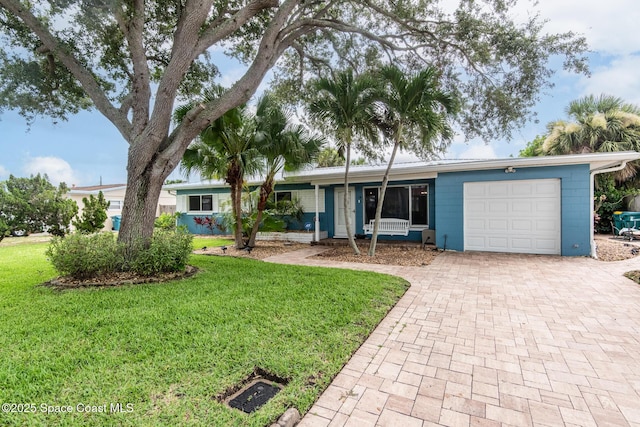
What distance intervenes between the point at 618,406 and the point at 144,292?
233 inches

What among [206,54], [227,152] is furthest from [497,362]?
[206,54]

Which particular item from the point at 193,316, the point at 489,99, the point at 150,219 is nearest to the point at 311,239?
the point at 150,219

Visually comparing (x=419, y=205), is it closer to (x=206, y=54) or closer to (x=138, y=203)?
(x=206, y=54)

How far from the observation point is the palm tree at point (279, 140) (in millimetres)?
9094

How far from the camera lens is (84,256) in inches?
223

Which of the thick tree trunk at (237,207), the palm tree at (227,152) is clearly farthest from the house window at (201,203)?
the palm tree at (227,152)

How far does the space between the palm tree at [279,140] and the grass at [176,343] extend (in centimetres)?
456

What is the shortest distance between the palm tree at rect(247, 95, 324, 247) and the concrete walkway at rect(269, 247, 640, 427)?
5472 mm

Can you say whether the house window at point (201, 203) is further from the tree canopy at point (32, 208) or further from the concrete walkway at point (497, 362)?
the concrete walkway at point (497, 362)

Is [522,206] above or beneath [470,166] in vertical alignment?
beneath

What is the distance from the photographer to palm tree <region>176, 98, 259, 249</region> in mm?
8742

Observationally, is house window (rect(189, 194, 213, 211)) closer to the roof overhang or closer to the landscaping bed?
the roof overhang

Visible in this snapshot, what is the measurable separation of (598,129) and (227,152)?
49.8ft

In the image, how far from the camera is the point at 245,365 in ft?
9.27
